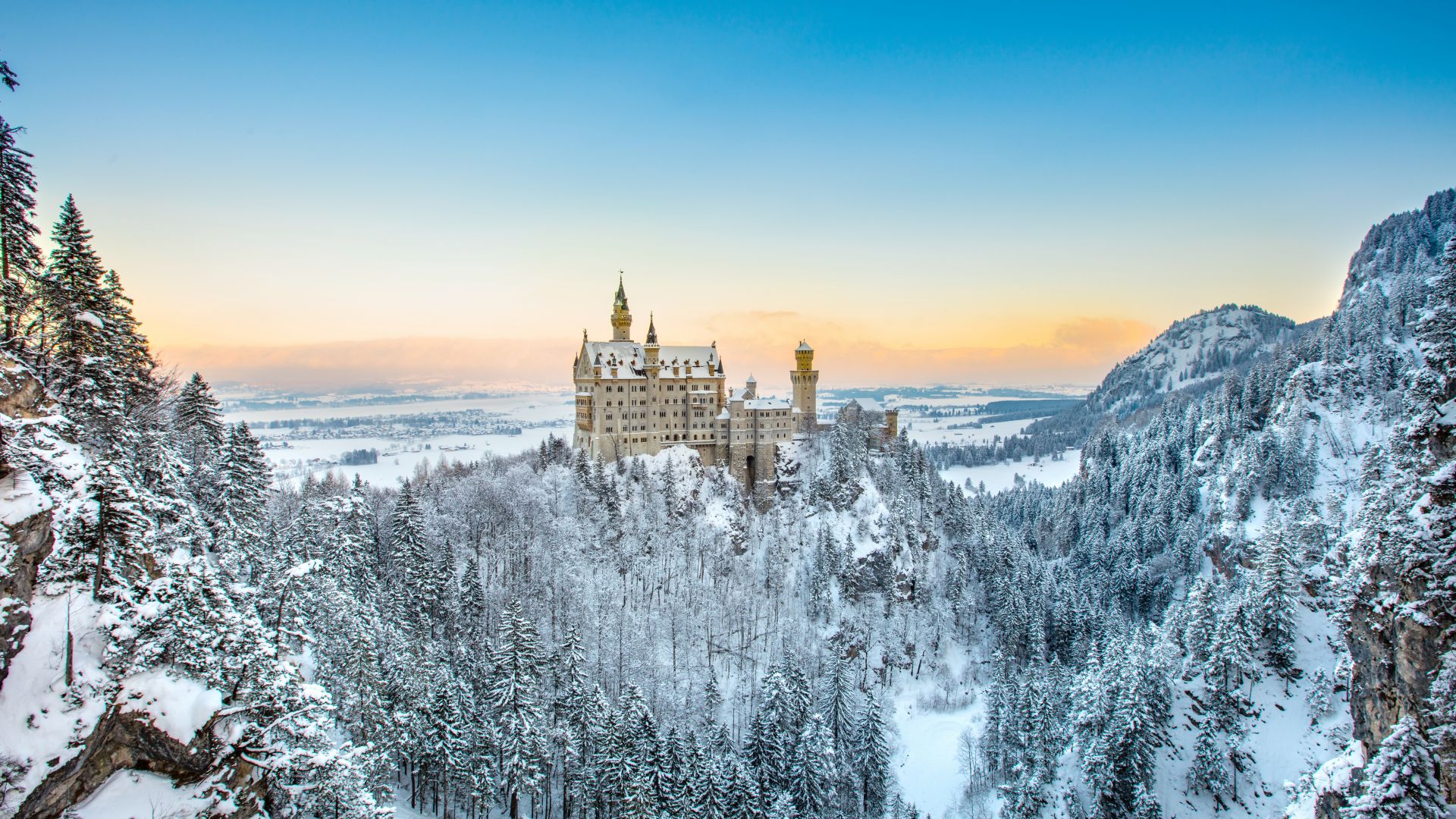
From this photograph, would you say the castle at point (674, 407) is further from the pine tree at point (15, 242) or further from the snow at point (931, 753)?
the pine tree at point (15, 242)

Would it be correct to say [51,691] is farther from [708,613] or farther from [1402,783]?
[708,613]

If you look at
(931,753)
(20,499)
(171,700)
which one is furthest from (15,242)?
(931,753)

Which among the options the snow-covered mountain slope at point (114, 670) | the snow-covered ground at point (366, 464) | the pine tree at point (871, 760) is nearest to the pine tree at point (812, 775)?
the pine tree at point (871, 760)

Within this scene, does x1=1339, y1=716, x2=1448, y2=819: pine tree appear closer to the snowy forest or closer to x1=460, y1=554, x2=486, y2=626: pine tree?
the snowy forest

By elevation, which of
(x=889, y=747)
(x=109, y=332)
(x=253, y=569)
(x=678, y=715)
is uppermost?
(x=109, y=332)

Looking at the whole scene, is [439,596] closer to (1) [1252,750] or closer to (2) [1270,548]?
(1) [1252,750]

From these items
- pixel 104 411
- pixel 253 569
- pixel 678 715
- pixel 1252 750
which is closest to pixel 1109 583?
pixel 1252 750
